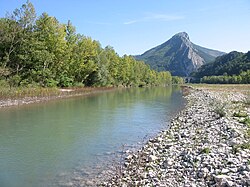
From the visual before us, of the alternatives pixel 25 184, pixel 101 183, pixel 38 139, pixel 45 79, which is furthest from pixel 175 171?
pixel 45 79

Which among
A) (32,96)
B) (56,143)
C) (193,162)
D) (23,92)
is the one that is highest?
(23,92)

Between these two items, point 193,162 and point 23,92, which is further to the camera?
A: point 23,92

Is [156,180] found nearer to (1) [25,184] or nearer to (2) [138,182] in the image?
(2) [138,182]

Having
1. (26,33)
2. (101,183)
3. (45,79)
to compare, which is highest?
(26,33)

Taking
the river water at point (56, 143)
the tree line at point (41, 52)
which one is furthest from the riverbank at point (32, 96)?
the river water at point (56, 143)

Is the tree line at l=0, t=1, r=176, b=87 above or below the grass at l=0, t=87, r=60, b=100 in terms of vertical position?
above

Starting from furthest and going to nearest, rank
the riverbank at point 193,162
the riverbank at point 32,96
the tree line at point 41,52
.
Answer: the tree line at point 41,52 → the riverbank at point 32,96 → the riverbank at point 193,162

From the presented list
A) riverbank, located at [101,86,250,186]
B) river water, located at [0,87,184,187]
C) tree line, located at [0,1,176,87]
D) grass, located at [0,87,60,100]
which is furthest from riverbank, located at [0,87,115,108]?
riverbank, located at [101,86,250,186]

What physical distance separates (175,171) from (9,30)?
50371mm

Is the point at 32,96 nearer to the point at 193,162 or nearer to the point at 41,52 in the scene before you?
the point at 41,52

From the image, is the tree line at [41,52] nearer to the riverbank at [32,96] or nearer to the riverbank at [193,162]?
the riverbank at [32,96]

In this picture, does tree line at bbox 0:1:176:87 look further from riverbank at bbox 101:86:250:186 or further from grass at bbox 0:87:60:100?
riverbank at bbox 101:86:250:186

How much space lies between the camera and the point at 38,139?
17750 mm

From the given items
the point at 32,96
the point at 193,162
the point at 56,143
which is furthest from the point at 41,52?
the point at 193,162
